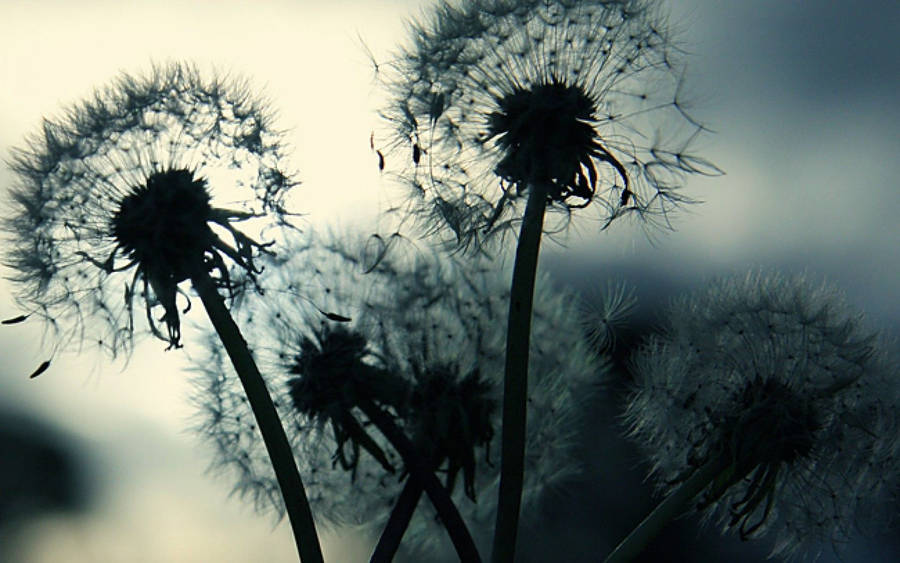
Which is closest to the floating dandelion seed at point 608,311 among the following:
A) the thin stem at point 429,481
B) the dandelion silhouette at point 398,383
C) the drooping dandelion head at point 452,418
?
the dandelion silhouette at point 398,383

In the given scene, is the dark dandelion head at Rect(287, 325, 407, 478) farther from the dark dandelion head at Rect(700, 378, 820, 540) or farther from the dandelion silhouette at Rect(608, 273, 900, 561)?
the dark dandelion head at Rect(700, 378, 820, 540)

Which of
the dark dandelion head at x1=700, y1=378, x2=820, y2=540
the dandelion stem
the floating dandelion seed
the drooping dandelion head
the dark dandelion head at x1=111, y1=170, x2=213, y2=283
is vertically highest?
the dark dandelion head at x1=111, y1=170, x2=213, y2=283

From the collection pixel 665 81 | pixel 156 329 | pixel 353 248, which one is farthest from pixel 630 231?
pixel 156 329

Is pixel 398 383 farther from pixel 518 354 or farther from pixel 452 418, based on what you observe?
pixel 518 354

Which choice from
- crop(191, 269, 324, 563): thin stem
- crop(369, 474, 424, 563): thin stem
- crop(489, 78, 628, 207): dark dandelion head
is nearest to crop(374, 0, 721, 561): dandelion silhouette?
crop(489, 78, 628, 207): dark dandelion head

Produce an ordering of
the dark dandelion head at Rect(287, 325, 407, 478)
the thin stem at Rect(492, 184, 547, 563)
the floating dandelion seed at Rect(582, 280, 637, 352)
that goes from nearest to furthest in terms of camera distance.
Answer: the thin stem at Rect(492, 184, 547, 563) < the dark dandelion head at Rect(287, 325, 407, 478) < the floating dandelion seed at Rect(582, 280, 637, 352)

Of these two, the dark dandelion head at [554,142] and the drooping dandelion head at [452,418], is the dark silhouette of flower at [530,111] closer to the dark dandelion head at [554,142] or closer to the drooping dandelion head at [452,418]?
the dark dandelion head at [554,142]

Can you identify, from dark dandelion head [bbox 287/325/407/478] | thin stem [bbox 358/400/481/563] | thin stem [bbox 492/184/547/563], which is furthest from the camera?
dark dandelion head [bbox 287/325/407/478]

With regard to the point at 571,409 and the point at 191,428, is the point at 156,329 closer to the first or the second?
the point at 191,428
